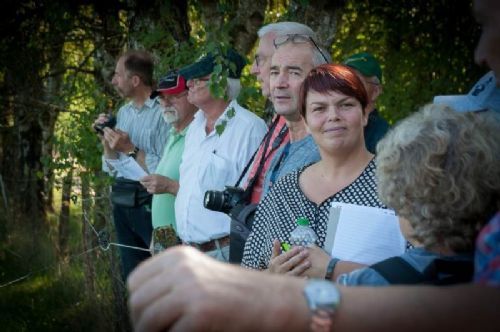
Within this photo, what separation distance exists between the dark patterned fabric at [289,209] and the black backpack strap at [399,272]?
828 millimetres

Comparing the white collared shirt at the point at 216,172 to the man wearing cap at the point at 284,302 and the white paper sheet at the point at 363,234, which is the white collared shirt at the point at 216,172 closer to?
the white paper sheet at the point at 363,234

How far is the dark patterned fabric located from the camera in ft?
7.83

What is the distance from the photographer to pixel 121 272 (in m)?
5.23

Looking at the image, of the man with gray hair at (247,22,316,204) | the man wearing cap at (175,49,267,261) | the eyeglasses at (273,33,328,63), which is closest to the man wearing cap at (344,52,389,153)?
the eyeglasses at (273,33,328,63)

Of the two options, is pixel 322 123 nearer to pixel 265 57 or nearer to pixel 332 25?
pixel 265 57

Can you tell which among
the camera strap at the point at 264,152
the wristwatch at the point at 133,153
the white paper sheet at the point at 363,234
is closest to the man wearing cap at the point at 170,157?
the wristwatch at the point at 133,153

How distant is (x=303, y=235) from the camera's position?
2324 millimetres

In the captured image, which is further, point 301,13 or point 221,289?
point 301,13

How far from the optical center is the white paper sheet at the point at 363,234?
220 centimetres

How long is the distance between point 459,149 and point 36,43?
6365 mm

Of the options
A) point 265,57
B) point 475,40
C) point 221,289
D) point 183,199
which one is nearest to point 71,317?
point 183,199

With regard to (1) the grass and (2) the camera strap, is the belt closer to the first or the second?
(2) the camera strap

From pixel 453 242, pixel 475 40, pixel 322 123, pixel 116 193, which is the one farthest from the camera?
pixel 475 40

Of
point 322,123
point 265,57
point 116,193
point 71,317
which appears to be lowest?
point 71,317
